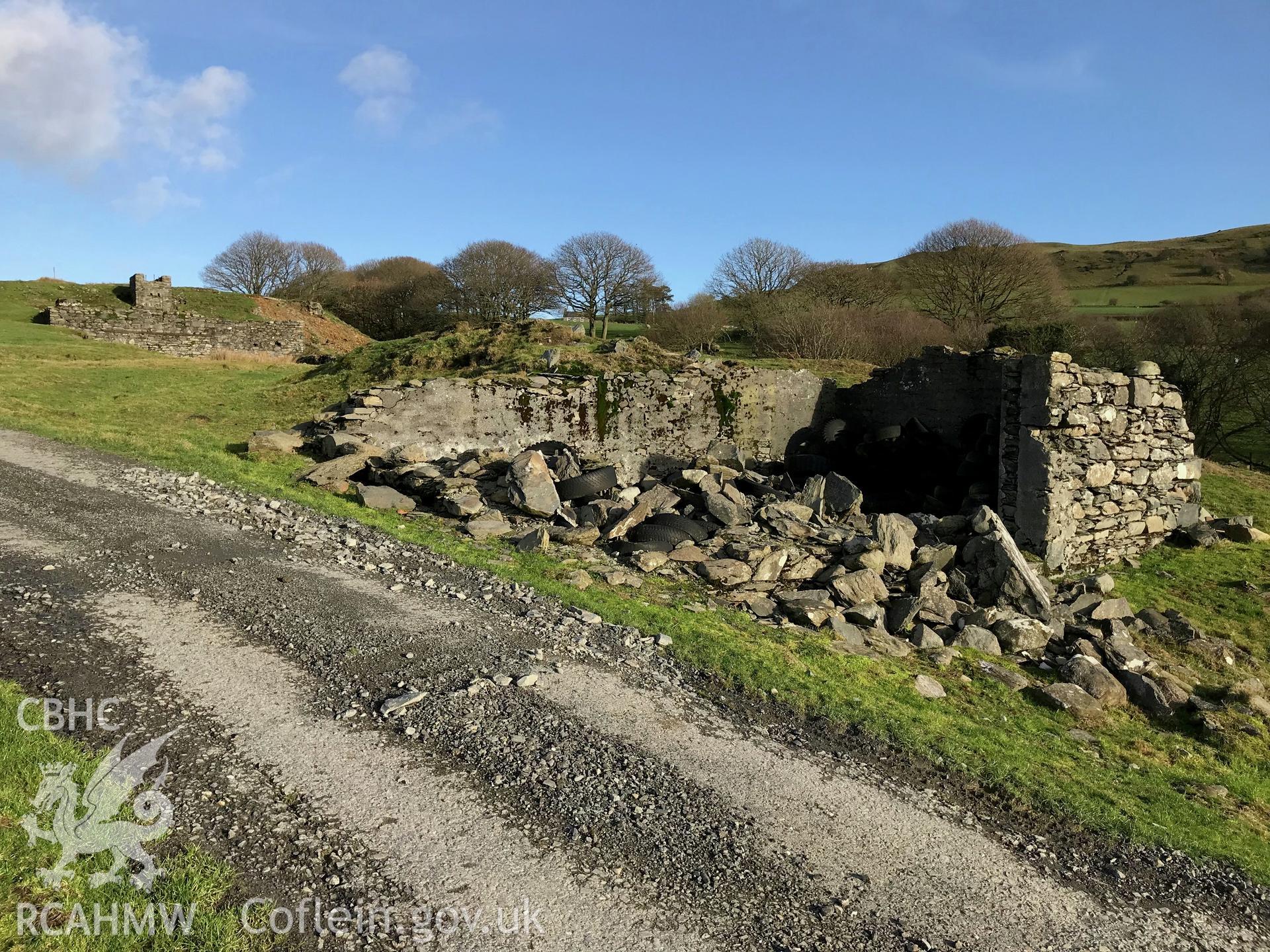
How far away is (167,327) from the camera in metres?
33.3

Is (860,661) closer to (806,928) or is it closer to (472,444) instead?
(806,928)

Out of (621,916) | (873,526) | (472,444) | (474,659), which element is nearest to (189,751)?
(474,659)

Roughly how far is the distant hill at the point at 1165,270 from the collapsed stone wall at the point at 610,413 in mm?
27971

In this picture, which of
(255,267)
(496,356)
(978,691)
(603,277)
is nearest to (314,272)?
(255,267)

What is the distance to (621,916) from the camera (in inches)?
130

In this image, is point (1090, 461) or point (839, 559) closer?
point (839, 559)

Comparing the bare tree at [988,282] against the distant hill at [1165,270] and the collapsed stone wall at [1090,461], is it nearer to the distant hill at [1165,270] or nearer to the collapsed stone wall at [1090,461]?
the distant hill at [1165,270]

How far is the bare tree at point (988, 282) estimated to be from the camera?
32.9 meters

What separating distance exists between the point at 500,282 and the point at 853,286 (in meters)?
18.3

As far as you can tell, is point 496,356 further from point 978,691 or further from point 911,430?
point 978,691

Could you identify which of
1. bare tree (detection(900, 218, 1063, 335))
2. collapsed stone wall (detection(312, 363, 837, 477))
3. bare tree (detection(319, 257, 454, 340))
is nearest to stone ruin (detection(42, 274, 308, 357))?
bare tree (detection(319, 257, 454, 340))

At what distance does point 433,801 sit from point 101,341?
3383cm

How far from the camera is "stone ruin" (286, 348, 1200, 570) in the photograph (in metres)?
11.5

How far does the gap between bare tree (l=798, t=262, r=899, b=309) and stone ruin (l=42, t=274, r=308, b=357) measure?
25.0 metres
